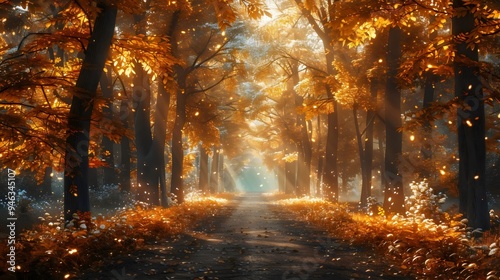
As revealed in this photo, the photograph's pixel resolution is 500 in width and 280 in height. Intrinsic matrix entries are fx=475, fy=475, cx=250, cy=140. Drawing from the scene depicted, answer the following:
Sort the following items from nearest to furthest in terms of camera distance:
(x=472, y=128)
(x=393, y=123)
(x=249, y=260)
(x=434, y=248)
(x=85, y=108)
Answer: (x=434, y=248) < (x=249, y=260) < (x=85, y=108) < (x=472, y=128) < (x=393, y=123)

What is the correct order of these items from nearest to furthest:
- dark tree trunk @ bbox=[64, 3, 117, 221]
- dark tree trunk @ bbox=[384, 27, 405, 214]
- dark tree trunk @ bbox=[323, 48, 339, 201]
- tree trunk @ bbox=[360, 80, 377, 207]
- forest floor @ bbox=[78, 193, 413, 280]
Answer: forest floor @ bbox=[78, 193, 413, 280]
dark tree trunk @ bbox=[64, 3, 117, 221]
dark tree trunk @ bbox=[384, 27, 405, 214]
tree trunk @ bbox=[360, 80, 377, 207]
dark tree trunk @ bbox=[323, 48, 339, 201]

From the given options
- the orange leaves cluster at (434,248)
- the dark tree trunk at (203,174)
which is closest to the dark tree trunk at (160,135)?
the orange leaves cluster at (434,248)

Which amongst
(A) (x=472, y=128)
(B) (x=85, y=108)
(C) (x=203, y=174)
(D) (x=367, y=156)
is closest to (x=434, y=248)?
(A) (x=472, y=128)

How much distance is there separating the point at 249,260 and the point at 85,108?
16.5 feet

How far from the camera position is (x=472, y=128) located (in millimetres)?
11703

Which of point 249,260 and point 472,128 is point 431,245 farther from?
point 472,128

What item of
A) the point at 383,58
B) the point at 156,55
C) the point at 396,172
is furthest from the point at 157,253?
the point at 383,58

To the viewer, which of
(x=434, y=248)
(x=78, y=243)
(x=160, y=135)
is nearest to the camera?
(x=434, y=248)

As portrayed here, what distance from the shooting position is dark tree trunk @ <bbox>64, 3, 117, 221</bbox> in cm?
1073

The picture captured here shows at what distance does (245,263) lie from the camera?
31.4 ft

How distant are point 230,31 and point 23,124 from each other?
16048 mm

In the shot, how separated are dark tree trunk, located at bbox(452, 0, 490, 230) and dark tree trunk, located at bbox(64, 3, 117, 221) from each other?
8.27 m

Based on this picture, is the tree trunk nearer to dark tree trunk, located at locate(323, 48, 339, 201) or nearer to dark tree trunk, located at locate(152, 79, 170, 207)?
dark tree trunk, located at locate(323, 48, 339, 201)

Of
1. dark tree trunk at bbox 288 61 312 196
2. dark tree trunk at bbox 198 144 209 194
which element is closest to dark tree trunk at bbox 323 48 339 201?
dark tree trunk at bbox 288 61 312 196
